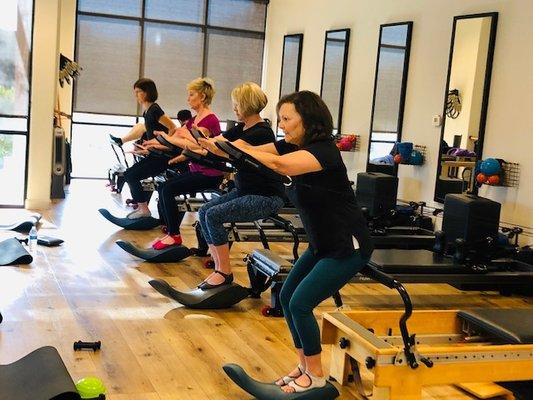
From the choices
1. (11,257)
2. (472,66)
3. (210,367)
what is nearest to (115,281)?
(11,257)

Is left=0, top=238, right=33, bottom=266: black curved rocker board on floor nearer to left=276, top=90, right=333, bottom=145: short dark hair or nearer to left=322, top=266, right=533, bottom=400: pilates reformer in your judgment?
left=322, top=266, right=533, bottom=400: pilates reformer

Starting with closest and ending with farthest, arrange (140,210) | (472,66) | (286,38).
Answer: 1. (472,66)
2. (140,210)
3. (286,38)

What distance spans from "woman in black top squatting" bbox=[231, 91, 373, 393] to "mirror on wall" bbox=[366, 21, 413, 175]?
4382mm

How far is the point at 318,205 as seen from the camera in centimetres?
283

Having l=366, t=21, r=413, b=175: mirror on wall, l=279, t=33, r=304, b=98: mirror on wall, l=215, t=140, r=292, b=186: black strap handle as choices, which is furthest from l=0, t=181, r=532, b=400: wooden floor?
l=279, t=33, r=304, b=98: mirror on wall

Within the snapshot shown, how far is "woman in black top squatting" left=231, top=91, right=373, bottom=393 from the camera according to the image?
2.80 metres

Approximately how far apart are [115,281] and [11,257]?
35.8 inches

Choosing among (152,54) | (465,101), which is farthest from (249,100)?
(152,54)

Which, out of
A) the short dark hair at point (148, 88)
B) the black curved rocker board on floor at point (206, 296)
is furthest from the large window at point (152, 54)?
the black curved rocker board on floor at point (206, 296)

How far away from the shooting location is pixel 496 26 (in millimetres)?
6027

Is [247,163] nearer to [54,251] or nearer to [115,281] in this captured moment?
[115,281]

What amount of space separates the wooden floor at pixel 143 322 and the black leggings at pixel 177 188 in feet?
1.40

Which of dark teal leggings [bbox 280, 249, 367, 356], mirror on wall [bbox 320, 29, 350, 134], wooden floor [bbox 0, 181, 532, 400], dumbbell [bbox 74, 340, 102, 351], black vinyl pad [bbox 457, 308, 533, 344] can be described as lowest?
wooden floor [bbox 0, 181, 532, 400]

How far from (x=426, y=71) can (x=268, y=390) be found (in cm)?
473
